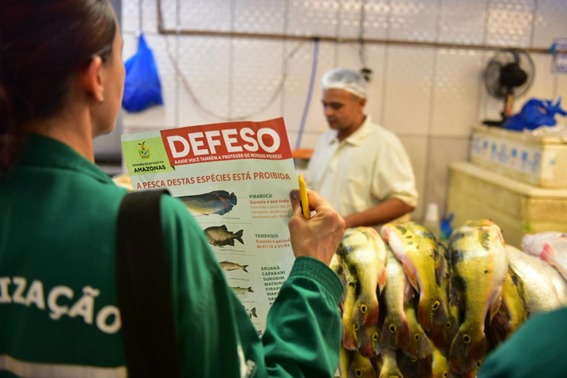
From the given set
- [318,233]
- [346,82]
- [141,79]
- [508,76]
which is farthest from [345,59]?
[318,233]

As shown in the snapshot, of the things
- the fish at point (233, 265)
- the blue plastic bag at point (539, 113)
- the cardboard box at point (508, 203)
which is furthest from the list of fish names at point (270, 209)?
the blue plastic bag at point (539, 113)

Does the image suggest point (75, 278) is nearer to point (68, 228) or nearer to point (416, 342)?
point (68, 228)

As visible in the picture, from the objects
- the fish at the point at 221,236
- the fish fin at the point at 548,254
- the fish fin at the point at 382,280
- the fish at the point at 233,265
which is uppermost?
the fish at the point at 221,236

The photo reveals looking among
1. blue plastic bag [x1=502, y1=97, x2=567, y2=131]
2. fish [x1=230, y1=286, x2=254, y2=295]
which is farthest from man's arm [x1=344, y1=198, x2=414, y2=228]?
fish [x1=230, y1=286, x2=254, y2=295]

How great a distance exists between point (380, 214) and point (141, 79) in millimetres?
1768

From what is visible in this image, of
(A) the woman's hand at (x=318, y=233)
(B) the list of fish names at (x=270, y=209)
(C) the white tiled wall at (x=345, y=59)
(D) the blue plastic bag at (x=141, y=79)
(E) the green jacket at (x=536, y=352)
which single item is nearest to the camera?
(E) the green jacket at (x=536, y=352)

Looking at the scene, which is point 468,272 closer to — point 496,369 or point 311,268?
point 311,268

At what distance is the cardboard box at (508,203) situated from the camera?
2.76 metres

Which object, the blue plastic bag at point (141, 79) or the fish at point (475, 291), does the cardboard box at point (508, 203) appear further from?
the blue plastic bag at point (141, 79)

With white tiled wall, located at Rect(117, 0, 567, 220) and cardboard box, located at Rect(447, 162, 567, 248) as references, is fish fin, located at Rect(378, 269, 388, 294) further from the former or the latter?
white tiled wall, located at Rect(117, 0, 567, 220)

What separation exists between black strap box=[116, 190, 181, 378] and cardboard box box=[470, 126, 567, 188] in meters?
2.57

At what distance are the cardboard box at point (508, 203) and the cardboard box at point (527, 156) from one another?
0.14 feet

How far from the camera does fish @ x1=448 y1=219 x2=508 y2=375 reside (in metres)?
1.33

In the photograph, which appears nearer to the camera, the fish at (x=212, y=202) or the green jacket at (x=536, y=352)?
the green jacket at (x=536, y=352)
